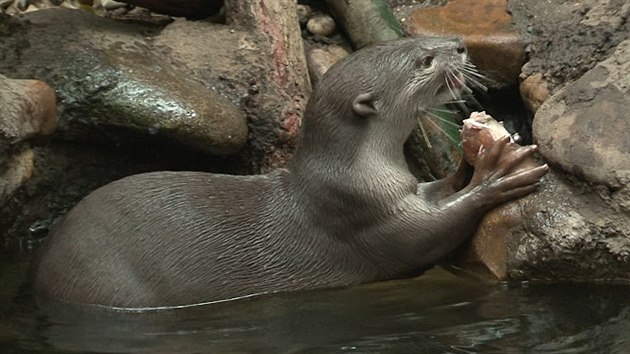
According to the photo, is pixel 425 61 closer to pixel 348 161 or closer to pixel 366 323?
pixel 348 161

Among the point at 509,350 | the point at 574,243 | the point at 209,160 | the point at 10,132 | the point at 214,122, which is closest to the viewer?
the point at 509,350

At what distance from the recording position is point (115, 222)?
4.12m

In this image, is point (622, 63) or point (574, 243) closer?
point (574, 243)

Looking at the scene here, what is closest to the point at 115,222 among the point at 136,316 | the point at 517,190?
the point at 136,316

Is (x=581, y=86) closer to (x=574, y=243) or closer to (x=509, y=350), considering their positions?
(x=574, y=243)

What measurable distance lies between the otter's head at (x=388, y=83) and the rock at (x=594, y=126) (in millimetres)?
397

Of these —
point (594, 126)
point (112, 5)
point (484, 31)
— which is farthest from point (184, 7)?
point (594, 126)

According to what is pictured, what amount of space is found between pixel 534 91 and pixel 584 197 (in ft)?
3.49

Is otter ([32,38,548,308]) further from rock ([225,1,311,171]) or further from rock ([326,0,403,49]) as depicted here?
rock ([326,0,403,49])

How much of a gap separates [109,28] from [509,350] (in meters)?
2.67

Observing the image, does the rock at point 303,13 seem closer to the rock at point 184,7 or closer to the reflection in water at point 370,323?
the rock at point 184,7

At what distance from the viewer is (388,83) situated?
14.4 feet

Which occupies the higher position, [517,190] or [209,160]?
[517,190]

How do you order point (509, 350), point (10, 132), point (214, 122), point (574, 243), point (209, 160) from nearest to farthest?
A: 1. point (509, 350)
2. point (574, 243)
3. point (10, 132)
4. point (214, 122)
5. point (209, 160)
